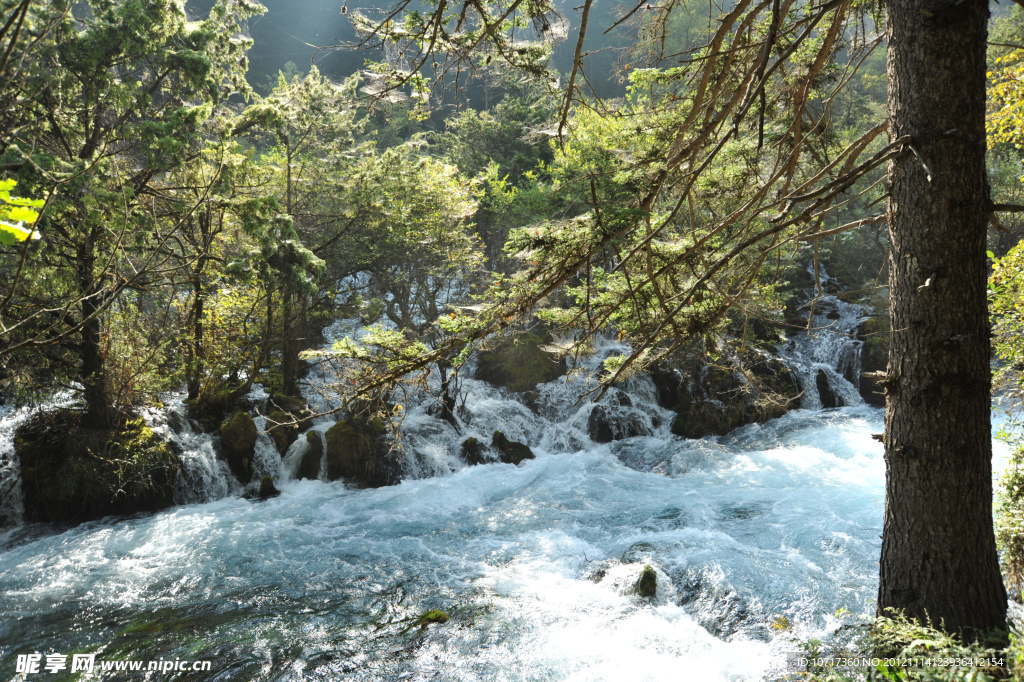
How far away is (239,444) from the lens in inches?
470

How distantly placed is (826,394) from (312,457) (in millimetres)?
12873

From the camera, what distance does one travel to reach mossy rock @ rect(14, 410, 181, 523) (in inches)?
395

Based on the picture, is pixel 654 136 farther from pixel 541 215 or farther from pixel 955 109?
pixel 541 215

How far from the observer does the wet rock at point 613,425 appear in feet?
47.7

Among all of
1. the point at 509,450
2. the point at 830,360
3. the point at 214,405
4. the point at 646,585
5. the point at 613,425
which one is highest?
the point at 830,360

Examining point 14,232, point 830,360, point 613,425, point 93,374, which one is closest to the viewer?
point 14,232

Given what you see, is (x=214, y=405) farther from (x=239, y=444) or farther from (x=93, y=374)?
(x=93, y=374)

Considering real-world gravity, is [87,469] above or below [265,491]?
above

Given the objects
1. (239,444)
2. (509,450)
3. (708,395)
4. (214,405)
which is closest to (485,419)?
(509,450)

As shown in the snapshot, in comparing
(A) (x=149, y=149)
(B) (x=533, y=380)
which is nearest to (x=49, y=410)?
(A) (x=149, y=149)

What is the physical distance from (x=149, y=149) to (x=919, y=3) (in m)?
10.2

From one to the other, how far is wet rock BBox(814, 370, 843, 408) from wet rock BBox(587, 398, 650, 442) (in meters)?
4.91

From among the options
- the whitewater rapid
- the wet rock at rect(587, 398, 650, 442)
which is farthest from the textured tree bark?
the wet rock at rect(587, 398, 650, 442)

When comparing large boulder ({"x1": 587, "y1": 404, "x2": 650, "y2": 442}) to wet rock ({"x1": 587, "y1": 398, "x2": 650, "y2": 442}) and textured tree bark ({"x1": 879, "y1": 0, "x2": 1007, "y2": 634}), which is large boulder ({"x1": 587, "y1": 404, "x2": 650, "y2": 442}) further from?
textured tree bark ({"x1": 879, "y1": 0, "x2": 1007, "y2": 634})
